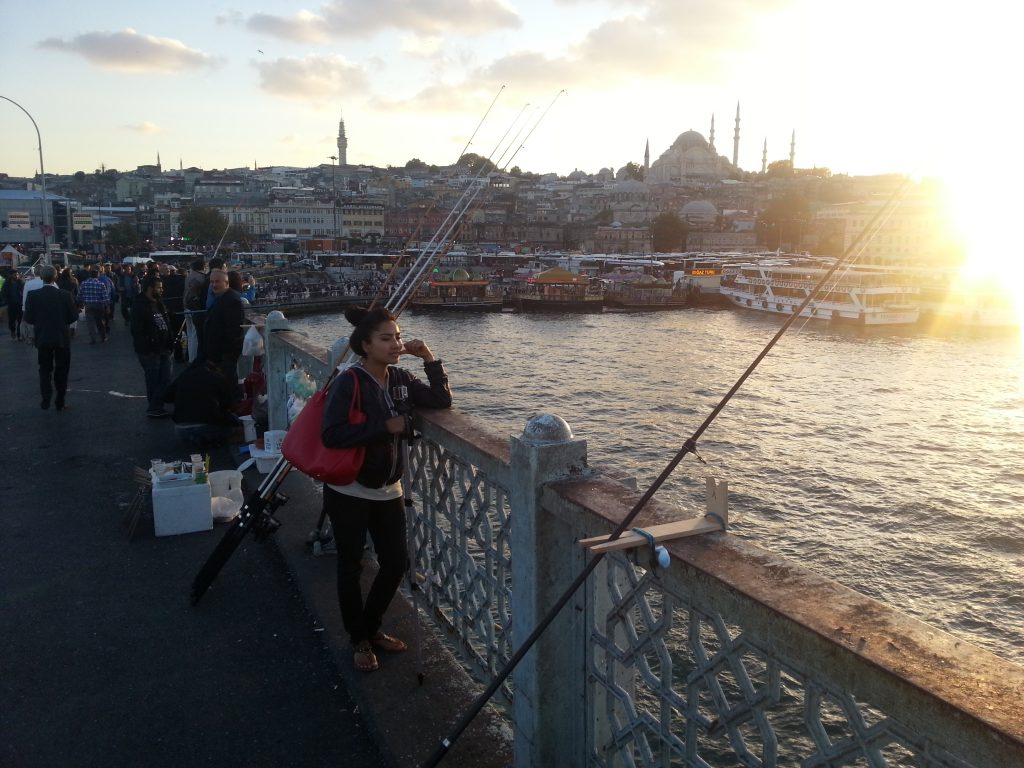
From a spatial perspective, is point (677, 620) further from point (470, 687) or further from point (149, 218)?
point (149, 218)

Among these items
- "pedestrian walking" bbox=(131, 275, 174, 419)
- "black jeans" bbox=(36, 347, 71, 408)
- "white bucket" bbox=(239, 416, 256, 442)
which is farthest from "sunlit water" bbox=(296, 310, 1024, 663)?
"black jeans" bbox=(36, 347, 71, 408)

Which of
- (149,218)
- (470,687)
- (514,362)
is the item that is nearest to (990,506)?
(470,687)

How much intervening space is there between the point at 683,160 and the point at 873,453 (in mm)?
122427

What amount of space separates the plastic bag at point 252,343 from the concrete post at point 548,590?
15.1 ft

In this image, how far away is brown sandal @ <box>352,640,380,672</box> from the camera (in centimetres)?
281

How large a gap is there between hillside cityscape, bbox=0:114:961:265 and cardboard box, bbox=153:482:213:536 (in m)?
67.0

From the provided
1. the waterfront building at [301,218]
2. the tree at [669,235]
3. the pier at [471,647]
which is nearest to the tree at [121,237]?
the waterfront building at [301,218]

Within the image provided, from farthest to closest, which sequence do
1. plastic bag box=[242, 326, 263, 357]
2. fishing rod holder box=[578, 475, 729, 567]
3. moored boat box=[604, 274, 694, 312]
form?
1. moored boat box=[604, 274, 694, 312]
2. plastic bag box=[242, 326, 263, 357]
3. fishing rod holder box=[578, 475, 729, 567]

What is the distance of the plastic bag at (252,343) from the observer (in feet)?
20.8

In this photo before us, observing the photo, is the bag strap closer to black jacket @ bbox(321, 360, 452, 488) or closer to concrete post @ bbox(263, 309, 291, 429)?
black jacket @ bbox(321, 360, 452, 488)

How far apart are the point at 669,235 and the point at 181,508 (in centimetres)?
9647

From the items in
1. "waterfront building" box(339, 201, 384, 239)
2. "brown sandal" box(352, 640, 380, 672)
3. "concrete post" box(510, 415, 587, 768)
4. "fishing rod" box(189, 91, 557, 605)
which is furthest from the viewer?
"waterfront building" box(339, 201, 384, 239)

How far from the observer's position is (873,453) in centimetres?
1986

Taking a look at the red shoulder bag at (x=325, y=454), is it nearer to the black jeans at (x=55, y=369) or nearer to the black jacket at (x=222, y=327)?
the black jacket at (x=222, y=327)
